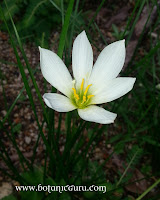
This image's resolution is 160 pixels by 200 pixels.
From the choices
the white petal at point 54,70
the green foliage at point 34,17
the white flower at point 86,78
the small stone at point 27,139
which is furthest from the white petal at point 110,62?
the green foliage at point 34,17

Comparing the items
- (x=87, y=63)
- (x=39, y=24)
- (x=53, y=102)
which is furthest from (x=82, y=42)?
(x=39, y=24)

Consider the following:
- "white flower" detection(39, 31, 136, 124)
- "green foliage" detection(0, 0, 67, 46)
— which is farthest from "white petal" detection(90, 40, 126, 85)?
"green foliage" detection(0, 0, 67, 46)

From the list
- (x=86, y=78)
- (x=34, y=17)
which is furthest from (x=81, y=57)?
(x=34, y=17)

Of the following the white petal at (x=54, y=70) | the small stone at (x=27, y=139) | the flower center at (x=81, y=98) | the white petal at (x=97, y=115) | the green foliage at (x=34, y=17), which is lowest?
the white petal at (x=97, y=115)

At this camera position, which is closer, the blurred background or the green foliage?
the blurred background

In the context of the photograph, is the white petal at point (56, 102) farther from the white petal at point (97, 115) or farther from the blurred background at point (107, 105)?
the blurred background at point (107, 105)

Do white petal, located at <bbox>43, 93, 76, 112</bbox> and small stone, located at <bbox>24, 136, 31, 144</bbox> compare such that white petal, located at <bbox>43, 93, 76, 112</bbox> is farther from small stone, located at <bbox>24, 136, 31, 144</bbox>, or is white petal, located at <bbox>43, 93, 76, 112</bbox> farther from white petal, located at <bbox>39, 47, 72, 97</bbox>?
small stone, located at <bbox>24, 136, 31, 144</bbox>

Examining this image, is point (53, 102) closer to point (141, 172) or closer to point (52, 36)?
point (141, 172)
